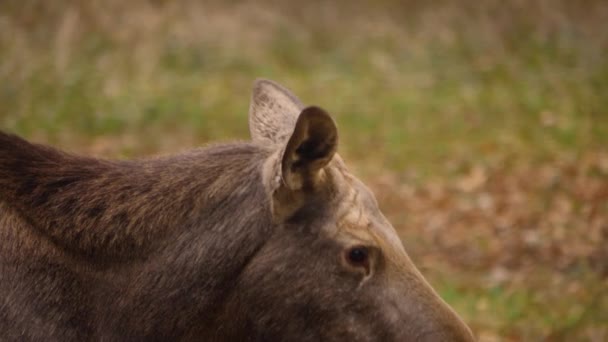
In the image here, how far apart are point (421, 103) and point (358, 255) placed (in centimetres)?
1328

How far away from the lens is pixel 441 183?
1396 cm

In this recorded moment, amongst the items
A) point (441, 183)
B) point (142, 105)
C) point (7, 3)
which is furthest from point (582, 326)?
point (7, 3)

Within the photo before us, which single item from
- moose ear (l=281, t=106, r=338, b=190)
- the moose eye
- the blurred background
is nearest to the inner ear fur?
moose ear (l=281, t=106, r=338, b=190)

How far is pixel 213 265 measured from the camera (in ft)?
14.9

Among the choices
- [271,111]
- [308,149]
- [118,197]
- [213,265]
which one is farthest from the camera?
[271,111]

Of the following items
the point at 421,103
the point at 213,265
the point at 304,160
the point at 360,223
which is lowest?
the point at 421,103

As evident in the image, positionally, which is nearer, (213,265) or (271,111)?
(213,265)

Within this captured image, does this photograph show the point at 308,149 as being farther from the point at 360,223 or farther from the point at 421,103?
the point at 421,103

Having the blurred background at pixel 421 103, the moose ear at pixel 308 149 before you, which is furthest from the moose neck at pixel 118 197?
the blurred background at pixel 421 103

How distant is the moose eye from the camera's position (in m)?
4.53

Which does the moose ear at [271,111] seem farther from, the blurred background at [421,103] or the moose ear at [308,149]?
the blurred background at [421,103]

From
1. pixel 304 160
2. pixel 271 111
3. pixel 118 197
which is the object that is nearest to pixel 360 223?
pixel 304 160

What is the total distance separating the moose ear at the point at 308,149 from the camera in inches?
168

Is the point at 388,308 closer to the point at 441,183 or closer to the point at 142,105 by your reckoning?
the point at 441,183
